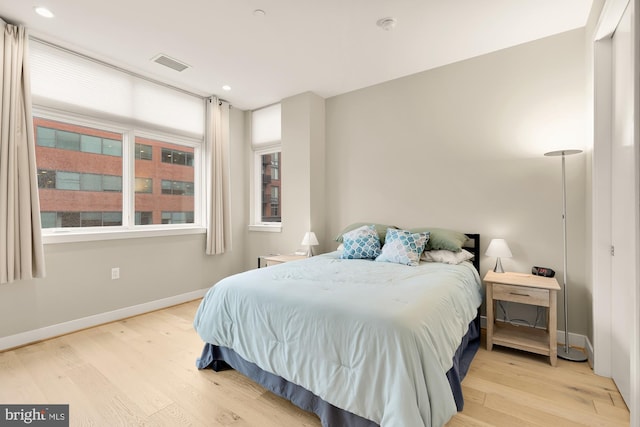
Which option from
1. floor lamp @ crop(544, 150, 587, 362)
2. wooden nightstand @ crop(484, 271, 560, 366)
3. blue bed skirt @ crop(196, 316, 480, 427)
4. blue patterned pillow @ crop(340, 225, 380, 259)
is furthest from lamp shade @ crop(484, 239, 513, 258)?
blue patterned pillow @ crop(340, 225, 380, 259)

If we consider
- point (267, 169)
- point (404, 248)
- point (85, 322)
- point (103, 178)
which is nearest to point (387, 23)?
point (404, 248)

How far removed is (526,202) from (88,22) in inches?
161

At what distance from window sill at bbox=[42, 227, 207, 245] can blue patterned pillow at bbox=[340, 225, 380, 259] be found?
7.02 feet

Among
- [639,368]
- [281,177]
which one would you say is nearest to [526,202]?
[639,368]

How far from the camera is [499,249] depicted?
8.64ft

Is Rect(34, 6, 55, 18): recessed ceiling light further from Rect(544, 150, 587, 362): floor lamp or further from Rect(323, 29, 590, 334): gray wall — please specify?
Rect(544, 150, 587, 362): floor lamp

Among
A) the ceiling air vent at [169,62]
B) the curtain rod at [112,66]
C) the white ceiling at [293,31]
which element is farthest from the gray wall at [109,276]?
the white ceiling at [293,31]

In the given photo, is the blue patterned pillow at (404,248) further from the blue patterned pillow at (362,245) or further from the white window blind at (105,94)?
the white window blind at (105,94)

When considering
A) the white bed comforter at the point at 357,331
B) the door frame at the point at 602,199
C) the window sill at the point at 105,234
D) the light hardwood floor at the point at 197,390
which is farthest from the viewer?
the window sill at the point at 105,234

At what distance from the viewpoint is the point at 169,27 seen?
2561 millimetres

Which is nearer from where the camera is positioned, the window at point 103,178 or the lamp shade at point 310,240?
the window at point 103,178

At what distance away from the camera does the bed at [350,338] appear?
1356mm

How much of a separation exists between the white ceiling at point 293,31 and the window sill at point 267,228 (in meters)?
1.97

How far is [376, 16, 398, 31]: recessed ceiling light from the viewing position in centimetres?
245
